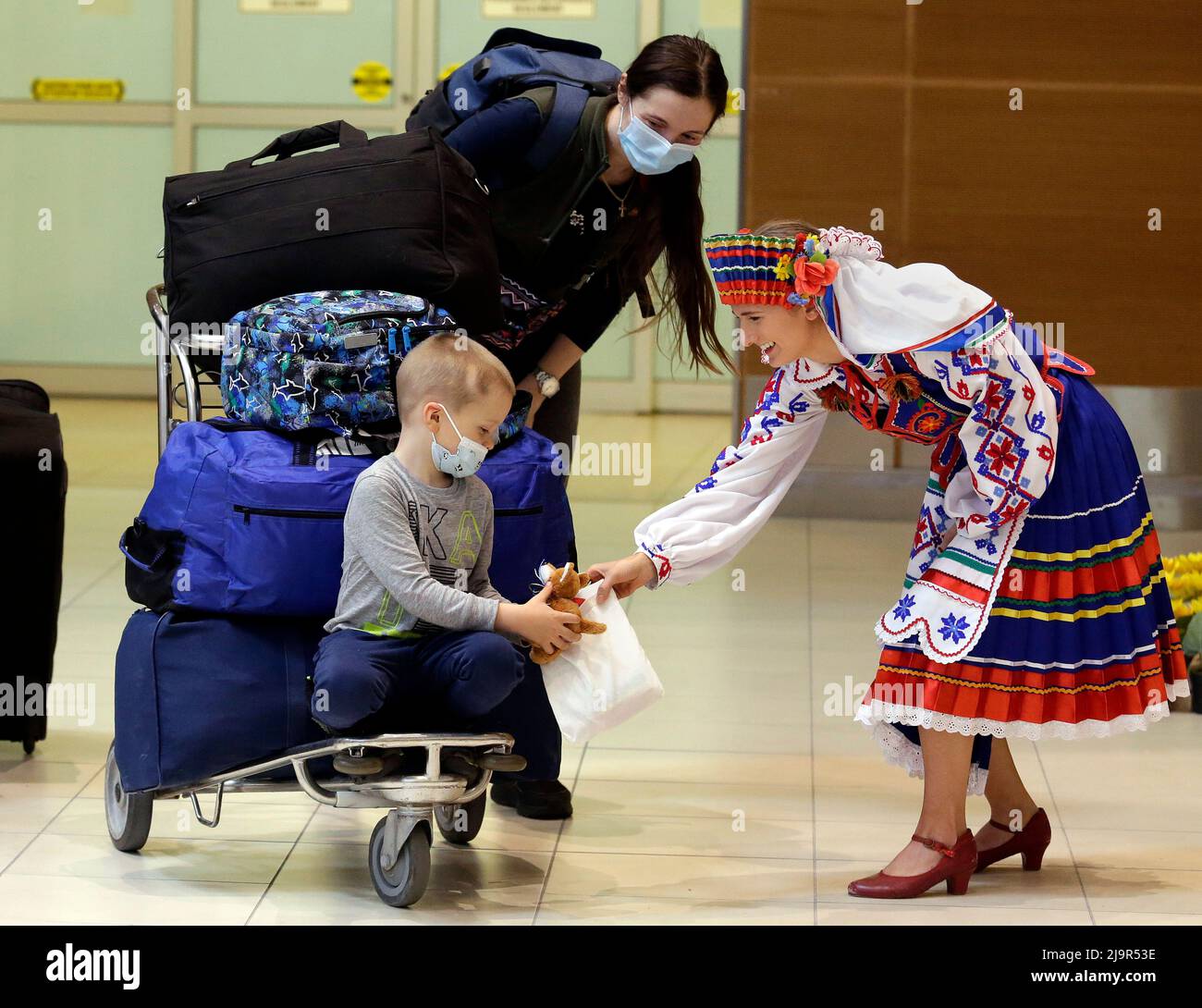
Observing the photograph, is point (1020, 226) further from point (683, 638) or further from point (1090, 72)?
point (683, 638)

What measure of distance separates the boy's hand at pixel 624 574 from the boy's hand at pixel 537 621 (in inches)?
3.5

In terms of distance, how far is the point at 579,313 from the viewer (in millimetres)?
3201

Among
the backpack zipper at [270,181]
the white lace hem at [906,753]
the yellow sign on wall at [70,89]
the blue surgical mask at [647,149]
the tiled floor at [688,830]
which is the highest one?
the yellow sign on wall at [70,89]

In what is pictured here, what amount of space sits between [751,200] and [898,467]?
108 cm

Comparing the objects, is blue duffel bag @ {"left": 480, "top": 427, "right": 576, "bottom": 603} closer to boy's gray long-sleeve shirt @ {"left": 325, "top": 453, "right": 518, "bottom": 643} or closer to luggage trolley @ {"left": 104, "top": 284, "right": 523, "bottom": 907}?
boy's gray long-sleeve shirt @ {"left": 325, "top": 453, "right": 518, "bottom": 643}

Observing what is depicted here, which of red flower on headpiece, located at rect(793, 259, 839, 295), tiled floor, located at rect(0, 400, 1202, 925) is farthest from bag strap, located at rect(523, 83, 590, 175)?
tiled floor, located at rect(0, 400, 1202, 925)

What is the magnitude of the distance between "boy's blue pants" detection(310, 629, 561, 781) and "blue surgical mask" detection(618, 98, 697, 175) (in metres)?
0.84

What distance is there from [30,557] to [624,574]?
1313 millimetres

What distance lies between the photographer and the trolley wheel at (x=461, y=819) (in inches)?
115

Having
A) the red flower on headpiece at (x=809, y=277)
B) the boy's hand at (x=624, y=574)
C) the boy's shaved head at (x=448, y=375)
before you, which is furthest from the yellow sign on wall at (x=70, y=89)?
the red flower on headpiece at (x=809, y=277)

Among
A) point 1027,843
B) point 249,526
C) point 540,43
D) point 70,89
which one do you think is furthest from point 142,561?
point 70,89

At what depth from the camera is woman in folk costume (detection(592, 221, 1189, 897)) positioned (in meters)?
2.54

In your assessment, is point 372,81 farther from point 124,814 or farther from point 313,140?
point 124,814

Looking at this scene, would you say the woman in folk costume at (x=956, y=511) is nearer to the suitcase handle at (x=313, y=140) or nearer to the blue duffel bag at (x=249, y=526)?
the blue duffel bag at (x=249, y=526)
